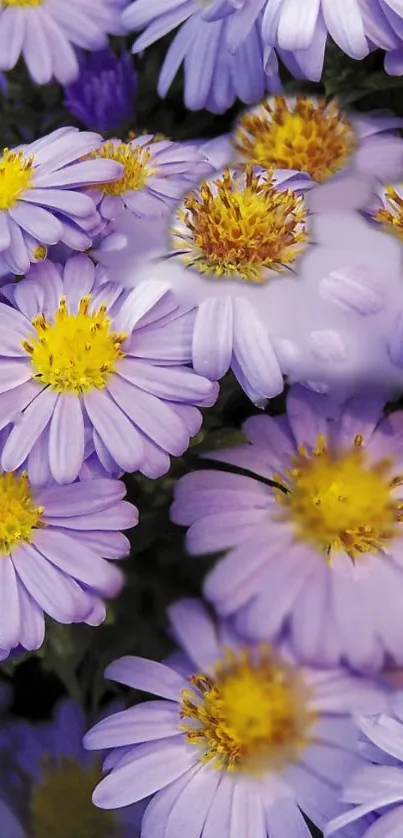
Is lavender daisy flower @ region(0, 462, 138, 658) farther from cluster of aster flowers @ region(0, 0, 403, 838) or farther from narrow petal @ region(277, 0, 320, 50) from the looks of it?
narrow petal @ region(277, 0, 320, 50)

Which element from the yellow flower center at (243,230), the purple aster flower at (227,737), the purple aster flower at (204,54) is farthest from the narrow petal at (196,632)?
the purple aster flower at (204,54)

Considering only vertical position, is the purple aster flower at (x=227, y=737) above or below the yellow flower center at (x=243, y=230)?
below

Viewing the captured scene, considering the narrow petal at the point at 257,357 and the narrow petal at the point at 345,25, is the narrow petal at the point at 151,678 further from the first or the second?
the narrow petal at the point at 345,25

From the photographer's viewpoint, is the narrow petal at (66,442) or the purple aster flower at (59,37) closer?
the narrow petal at (66,442)

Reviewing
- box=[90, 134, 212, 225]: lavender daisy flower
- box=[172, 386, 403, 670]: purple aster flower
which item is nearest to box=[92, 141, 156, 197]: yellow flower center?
box=[90, 134, 212, 225]: lavender daisy flower

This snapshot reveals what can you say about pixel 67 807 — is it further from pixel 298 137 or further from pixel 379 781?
pixel 298 137
